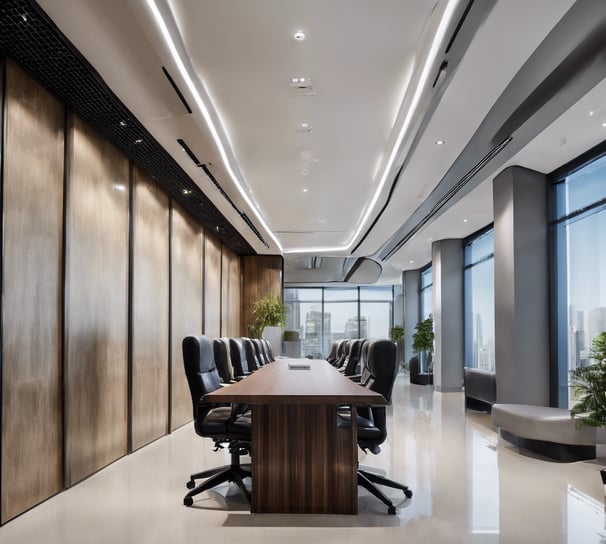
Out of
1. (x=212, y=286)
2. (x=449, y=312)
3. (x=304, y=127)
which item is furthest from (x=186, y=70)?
(x=449, y=312)

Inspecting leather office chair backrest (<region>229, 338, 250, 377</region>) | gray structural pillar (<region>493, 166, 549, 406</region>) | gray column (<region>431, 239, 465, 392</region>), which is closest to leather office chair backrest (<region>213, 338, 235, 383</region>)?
leather office chair backrest (<region>229, 338, 250, 377</region>)

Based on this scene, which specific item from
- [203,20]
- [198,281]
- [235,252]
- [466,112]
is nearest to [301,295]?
[235,252]

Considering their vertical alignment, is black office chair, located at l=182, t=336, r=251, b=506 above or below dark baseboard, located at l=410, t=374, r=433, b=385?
above

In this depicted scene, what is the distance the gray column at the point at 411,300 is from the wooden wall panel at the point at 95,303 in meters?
13.1

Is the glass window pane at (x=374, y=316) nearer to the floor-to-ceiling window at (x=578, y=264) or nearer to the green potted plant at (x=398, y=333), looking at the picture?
the green potted plant at (x=398, y=333)

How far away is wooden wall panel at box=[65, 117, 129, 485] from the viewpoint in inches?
186

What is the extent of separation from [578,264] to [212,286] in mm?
6005

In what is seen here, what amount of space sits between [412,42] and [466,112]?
1.35 metres

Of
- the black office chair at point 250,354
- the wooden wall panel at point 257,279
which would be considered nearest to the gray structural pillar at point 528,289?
the black office chair at point 250,354

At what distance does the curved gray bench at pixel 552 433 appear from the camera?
217 inches

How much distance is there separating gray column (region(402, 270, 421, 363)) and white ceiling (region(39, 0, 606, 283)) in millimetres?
9604

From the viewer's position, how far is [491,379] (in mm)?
8602

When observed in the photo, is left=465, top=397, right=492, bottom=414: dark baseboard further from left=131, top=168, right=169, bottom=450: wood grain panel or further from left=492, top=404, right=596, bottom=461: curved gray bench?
left=131, top=168, right=169, bottom=450: wood grain panel

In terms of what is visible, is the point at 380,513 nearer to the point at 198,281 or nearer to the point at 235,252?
the point at 198,281
